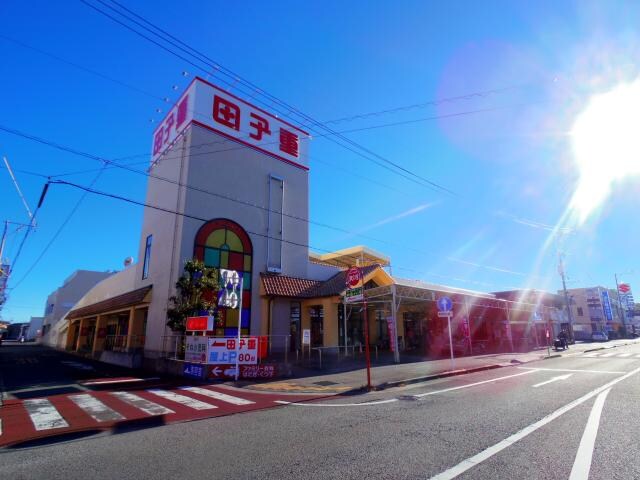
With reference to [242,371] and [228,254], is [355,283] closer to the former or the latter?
[242,371]

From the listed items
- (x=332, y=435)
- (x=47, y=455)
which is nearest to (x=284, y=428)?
(x=332, y=435)

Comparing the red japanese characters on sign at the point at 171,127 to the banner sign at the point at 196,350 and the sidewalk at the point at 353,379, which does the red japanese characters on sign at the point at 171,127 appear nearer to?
the banner sign at the point at 196,350

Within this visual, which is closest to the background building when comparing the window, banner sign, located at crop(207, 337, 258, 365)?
the window

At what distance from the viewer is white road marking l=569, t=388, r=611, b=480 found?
4074 mm

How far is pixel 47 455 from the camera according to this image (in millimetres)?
5055

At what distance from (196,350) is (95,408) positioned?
575 cm

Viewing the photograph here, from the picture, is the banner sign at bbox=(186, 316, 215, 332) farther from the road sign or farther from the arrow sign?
the arrow sign

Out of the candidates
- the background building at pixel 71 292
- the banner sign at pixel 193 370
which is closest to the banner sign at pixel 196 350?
the banner sign at pixel 193 370

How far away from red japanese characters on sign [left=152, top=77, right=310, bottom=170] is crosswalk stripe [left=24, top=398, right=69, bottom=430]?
16.5 meters

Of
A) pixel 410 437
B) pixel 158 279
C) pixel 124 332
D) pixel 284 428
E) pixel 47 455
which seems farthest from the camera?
pixel 124 332

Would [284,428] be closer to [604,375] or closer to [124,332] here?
[604,375]

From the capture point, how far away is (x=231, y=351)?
13.5 meters

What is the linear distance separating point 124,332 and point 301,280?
16896mm

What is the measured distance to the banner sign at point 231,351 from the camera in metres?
13.3
